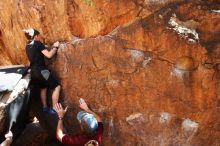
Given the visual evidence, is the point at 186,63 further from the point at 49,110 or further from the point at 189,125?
the point at 49,110

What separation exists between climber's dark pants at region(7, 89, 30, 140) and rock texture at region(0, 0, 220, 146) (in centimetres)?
75

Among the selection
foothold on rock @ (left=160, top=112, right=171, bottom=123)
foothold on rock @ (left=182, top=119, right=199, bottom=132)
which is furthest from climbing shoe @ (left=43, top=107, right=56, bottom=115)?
foothold on rock @ (left=182, top=119, right=199, bottom=132)

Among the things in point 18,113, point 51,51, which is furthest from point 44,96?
point 51,51

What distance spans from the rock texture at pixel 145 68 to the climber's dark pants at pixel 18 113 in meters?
0.75

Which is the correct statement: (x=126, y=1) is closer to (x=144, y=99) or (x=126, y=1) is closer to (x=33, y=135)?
(x=144, y=99)

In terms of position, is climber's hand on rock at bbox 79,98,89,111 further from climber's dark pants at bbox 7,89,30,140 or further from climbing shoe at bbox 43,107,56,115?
climber's dark pants at bbox 7,89,30,140

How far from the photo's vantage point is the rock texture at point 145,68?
5.51m

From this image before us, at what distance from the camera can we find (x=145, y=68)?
19.2 feet

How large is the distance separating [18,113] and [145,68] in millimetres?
2443

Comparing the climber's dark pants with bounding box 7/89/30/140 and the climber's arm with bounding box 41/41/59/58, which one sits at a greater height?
the climber's arm with bounding box 41/41/59/58

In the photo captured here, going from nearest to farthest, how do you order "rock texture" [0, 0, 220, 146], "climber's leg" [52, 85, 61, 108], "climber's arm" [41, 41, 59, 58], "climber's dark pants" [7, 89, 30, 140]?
"rock texture" [0, 0, 220, 146] < "climber's dark pants" [7, 89, 30, 140] < "climber's arm" [41, 41, 59, 58] < "climber's leg" [52, 85, 61, 108]

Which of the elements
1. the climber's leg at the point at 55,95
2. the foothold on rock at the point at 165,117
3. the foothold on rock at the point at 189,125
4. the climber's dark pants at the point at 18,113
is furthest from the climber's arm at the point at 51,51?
the foothold on rock at the point at 189,125

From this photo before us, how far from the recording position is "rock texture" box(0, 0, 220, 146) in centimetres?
551

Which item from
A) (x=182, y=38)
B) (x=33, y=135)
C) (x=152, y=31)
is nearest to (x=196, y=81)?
(x=182, y=38)
